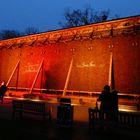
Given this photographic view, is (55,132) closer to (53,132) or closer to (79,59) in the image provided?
(53,132)

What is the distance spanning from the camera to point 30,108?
38.8ft

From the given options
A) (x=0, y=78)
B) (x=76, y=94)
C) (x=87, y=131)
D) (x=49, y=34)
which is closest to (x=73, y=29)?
(x=49, y=34)

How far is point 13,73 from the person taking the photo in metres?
22.2

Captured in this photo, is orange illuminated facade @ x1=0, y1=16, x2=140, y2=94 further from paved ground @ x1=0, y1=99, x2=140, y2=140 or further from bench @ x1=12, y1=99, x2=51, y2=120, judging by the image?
paved ground @ x1=0, y1=99, x2=140, y2=140

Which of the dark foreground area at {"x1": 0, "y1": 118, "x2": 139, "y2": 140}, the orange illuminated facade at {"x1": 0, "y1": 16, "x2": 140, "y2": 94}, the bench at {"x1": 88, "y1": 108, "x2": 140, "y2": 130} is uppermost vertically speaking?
the orange illuminated facade at {"x1": 0, "y1": 16, "x2": 140, "y2": 94}

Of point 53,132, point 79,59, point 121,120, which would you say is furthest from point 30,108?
point 79,59

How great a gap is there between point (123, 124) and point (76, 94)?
9.74 m

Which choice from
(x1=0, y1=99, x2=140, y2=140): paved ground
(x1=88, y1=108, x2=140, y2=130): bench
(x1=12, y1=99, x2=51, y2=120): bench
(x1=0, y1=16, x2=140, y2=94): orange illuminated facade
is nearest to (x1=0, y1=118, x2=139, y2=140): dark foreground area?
(x1=0, y1=99, x2=140, y2=140): paved ground

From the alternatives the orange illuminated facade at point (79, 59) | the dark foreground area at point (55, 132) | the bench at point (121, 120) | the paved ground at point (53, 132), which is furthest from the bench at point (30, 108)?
the orange illuminated facade at point (79, 59)

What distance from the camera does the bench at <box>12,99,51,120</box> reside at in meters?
11.3

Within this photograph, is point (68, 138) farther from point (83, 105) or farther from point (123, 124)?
point (83, 105)

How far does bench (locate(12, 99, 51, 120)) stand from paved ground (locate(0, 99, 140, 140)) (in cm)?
49

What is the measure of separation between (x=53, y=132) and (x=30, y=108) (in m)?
2.92

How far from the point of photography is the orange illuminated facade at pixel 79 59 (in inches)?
620
